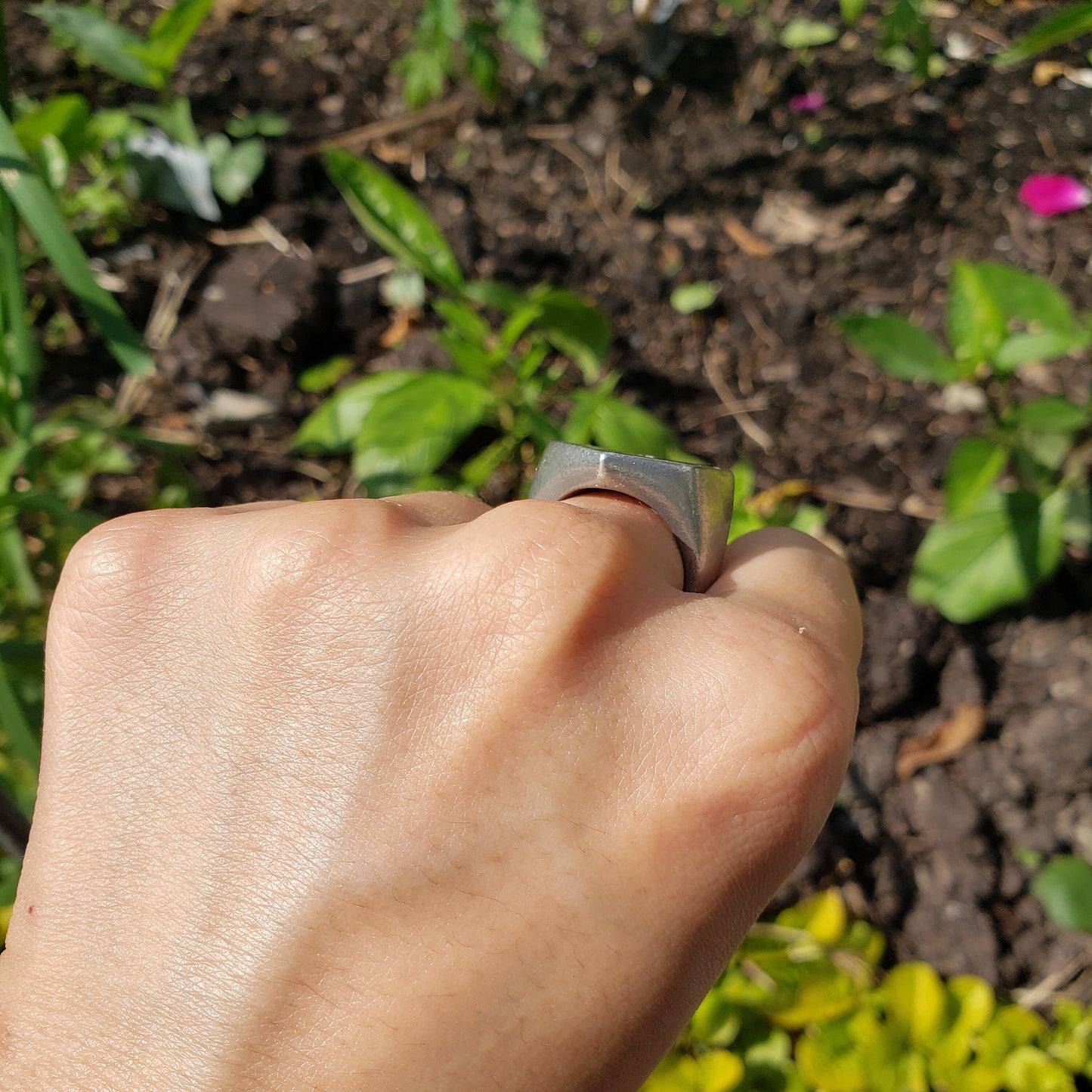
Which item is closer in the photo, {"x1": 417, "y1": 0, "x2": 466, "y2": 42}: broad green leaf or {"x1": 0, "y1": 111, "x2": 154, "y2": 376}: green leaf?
{"x1": 0, "y1": 111, "x2": 154, "y2": 376}: green leaf

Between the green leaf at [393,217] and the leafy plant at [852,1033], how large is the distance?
4.85 ft

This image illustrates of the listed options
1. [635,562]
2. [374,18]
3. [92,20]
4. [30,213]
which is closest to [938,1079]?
[635,562]

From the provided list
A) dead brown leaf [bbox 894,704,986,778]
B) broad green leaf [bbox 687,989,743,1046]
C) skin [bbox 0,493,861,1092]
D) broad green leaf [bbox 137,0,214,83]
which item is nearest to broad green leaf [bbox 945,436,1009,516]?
dead brown leaf [bbox 894,704,986,778]

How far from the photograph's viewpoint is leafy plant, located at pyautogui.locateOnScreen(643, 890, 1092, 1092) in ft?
4.51

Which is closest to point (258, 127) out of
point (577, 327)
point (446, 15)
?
point (446, 15)

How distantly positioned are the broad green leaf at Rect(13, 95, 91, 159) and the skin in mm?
1389

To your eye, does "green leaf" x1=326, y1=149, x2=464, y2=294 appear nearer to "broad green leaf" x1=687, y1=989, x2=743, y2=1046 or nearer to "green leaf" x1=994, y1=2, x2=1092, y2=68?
"green leaf" x1=994, y1=2, x2=1092, y2=68

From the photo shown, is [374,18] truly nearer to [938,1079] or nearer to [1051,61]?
[1051,61]

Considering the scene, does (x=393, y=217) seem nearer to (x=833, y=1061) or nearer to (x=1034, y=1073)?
(x=833, y=1061)

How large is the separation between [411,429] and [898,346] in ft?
3.16

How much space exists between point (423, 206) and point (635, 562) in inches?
80.3

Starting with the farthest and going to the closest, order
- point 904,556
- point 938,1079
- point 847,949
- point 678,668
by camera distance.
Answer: point 904,556 < point 847,949 < point 938,1079 < point 678,668

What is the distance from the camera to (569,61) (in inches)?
108

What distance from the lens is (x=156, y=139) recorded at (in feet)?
8.12
